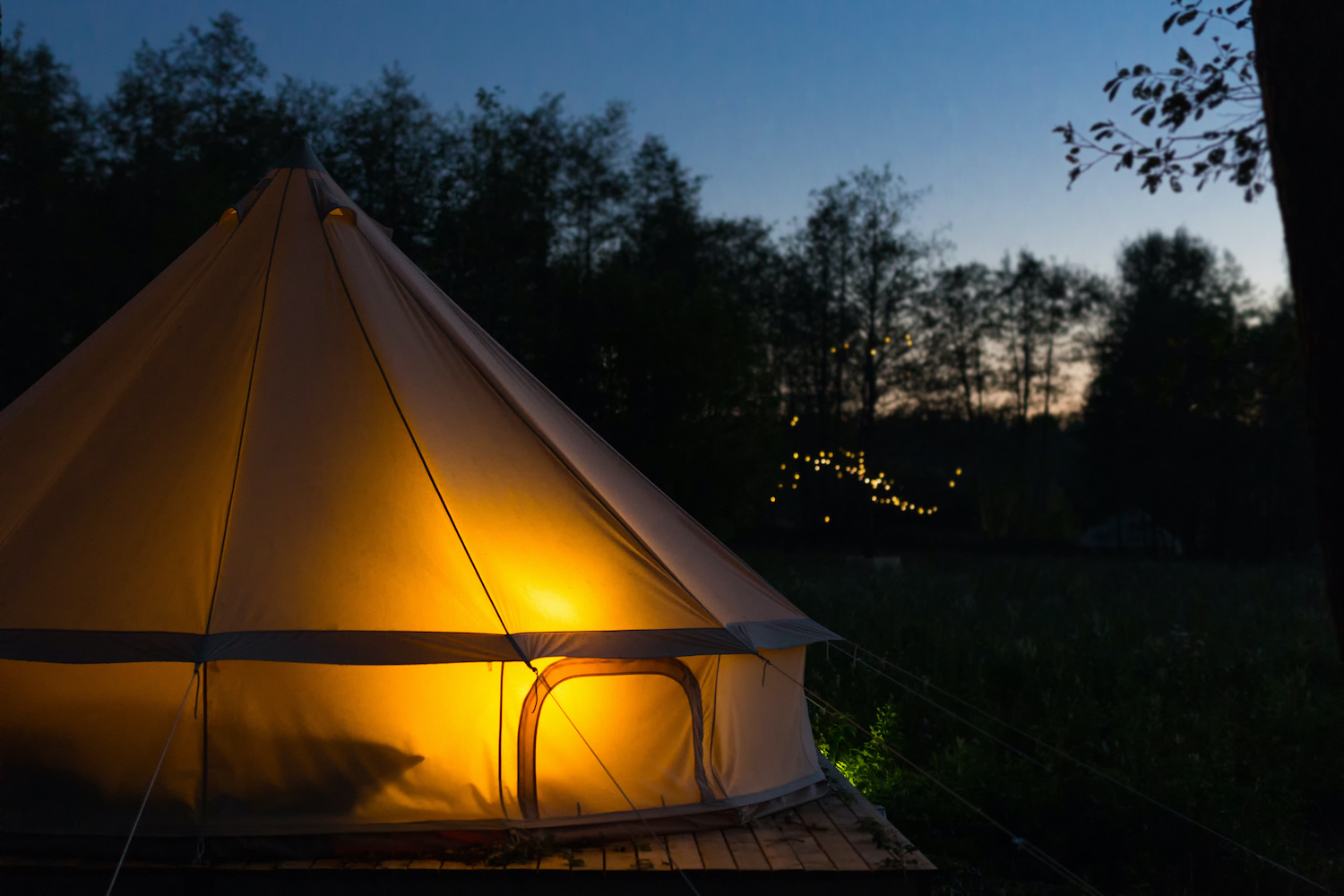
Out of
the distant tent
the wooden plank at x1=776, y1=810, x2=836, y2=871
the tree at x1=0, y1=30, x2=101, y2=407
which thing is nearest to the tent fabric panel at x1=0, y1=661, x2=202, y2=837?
the wooden plank at x1=776, y1=810, x2=836, y2=871

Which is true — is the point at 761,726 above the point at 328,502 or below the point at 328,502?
below

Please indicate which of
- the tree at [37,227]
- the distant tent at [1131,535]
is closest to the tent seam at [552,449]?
the tree at [37,227]

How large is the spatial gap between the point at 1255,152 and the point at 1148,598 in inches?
399

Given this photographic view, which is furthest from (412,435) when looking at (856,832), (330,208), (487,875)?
(856,832)

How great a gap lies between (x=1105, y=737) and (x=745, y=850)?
13.7ft

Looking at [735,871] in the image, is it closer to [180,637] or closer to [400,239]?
[180,637]

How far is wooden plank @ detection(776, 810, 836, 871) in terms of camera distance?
390cm

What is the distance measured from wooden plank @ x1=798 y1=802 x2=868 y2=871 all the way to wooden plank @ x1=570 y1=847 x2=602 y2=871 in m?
0.88

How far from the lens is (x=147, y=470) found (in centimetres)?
449

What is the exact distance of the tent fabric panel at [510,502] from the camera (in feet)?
14.5

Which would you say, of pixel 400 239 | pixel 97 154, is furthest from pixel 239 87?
pixel 400 239

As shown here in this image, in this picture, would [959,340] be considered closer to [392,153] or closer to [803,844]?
[392,153]

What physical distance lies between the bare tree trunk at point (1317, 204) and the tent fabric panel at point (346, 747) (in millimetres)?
3207

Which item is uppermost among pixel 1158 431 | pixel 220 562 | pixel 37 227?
pixel 37 227
